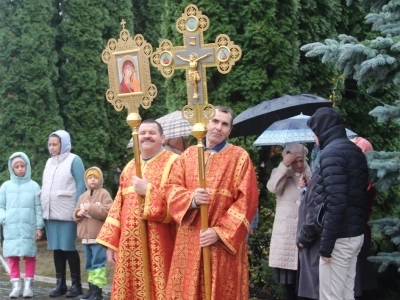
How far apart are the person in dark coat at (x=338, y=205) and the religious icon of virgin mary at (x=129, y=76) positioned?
1659 millimetres

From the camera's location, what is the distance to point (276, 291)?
837 centimetres

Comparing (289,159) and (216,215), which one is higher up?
(289,159)

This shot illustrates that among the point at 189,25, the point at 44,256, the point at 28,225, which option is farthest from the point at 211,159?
the point at 44,256

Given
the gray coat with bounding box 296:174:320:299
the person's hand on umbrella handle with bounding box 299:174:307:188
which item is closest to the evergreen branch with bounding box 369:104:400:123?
the gray coat with bounding box 296:174:320:299

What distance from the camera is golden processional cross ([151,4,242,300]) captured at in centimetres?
628

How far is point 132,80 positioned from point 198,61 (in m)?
0.75

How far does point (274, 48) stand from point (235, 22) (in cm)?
51

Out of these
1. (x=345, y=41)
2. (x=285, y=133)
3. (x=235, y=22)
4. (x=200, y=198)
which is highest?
(x=235, y=22)

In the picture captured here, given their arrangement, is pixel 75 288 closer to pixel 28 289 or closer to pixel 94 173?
pixel 28 289

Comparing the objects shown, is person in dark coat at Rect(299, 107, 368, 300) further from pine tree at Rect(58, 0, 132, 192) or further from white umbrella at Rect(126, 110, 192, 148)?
pine tree at Rect(58, 0, 132, 192)

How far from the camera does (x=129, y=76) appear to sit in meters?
6.95

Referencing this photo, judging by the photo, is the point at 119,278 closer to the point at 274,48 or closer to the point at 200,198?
the point at 200,198

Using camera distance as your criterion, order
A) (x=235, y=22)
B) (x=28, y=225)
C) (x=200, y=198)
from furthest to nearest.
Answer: (x=28, y=225) < (x=235, y=22) < (x=200, y=198)

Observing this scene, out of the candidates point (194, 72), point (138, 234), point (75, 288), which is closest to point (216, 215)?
point (138, 234)
